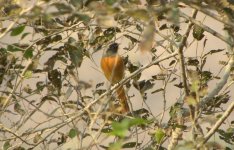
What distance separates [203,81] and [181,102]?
0.93 feet

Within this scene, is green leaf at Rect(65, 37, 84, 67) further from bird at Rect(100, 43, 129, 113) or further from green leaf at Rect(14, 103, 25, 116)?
green leaf at Rect(14, 103, 25, 116)

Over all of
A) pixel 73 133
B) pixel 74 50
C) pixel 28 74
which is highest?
pixel 74 50

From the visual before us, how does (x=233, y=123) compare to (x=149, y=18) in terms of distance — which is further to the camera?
(x=233, y=123)

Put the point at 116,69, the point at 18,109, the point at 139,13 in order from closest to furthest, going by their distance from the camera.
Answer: the point at 139,13 < the point at 18,109 < the point at 116,69

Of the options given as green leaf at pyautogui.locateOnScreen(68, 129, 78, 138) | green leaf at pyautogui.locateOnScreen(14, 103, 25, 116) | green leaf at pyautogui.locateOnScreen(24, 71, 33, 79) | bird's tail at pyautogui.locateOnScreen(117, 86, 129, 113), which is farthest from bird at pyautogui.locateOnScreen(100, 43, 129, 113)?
green leaf at pyautogui.locateOnScreen(68, 129, 78, 138)

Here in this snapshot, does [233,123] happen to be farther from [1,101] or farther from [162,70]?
[1,101]

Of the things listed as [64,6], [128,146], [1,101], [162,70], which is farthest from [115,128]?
[162,70]

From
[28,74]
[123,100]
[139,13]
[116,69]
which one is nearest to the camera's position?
[139,13]

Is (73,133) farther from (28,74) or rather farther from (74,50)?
(28,74)

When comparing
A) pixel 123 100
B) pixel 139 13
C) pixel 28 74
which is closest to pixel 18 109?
pixel 28 74

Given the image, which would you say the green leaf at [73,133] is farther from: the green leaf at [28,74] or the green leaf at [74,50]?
the green leaf at [28,74]

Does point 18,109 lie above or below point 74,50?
below

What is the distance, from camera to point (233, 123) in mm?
3652

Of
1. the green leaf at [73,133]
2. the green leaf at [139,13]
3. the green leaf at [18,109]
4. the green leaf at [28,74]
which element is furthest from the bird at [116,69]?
the green leaf at [139,13]
